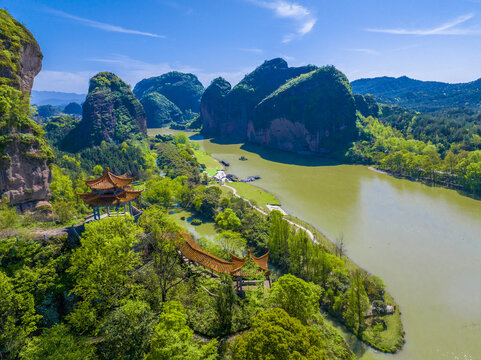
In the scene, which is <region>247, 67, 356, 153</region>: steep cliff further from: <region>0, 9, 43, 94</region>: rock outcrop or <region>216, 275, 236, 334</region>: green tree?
<region>216, 275, 236, 334</region>: green tree

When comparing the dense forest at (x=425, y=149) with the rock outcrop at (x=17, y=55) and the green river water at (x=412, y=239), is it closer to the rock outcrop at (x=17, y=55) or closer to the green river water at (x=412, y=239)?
the green river water at (x=412, y=239)

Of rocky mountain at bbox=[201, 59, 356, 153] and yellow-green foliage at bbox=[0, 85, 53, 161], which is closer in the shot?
yellow-green foliage at bbox=[0, 85, 53, 161]

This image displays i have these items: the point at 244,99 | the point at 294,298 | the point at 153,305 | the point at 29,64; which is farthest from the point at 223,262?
the point at 244,99

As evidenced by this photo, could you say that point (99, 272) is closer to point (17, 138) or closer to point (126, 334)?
point (126, 334)

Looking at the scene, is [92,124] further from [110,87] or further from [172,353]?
[172,353]

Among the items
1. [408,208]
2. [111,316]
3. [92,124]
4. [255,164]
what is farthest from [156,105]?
[111,316]

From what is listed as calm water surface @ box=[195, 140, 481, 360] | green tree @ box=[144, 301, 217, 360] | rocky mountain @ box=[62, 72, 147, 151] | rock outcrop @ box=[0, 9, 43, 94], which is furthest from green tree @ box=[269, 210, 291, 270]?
rocky mountain @ box=[62, 72, 147, 151]

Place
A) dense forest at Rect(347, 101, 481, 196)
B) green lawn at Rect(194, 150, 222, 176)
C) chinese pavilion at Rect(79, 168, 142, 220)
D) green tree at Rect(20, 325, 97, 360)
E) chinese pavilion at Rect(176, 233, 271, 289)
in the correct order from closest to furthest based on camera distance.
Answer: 1. green tree at Rect(20, 325, 97, 360)
2. chinese pavilion at Rect(176, 233, 271, 289)
3. chinese pavilion at Rect(79, 168, 142, 220)
4. dense forest at Rect(347, 101, 481, 196)
5. green lawn at Rect(194, 150, 222, 176)

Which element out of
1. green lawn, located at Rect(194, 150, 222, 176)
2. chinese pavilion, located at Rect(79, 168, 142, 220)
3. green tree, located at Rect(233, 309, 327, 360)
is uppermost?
chinese pavilion, located at Rect(79, 168, 142, 220)
